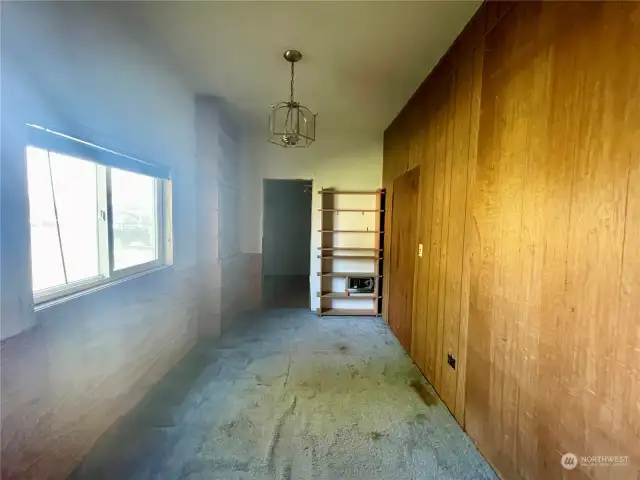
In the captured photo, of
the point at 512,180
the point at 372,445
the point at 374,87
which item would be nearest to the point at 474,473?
the point at 372,445

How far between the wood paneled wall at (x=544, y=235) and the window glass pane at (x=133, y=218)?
245cm

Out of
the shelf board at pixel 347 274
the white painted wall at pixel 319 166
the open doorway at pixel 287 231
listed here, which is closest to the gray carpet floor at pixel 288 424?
the shelf board at pixel 347 274

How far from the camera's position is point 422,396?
2664 mm

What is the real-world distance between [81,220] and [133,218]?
68cm

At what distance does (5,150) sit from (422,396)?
2.99m

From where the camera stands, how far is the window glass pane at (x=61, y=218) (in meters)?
1.61

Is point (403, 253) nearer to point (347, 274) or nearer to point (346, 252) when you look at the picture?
point (347, 274)

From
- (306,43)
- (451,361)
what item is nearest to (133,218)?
(306,43)

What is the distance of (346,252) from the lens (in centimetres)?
514

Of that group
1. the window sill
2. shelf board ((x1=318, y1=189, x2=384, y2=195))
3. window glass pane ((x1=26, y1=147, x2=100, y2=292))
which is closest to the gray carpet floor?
the window sill

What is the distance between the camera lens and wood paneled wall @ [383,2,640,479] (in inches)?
43.1

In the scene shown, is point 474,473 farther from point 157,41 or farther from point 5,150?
point 157,41

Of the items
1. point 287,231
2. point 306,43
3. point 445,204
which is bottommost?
point 287,231

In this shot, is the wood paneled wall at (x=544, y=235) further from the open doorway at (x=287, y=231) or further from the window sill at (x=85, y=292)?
the open doorway at (x=287, y=231)
